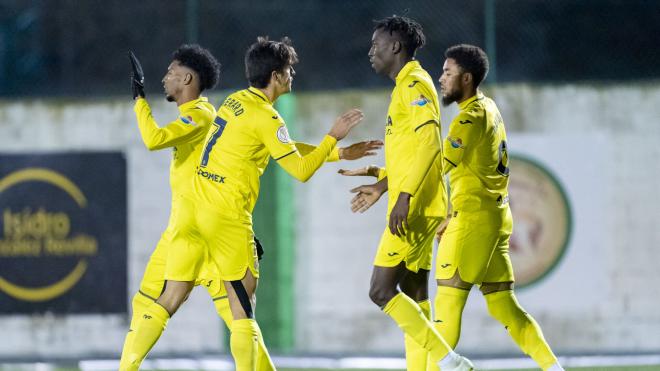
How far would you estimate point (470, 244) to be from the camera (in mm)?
7895

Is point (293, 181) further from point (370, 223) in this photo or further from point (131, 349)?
point (131, 349)

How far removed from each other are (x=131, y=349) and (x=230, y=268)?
794mm

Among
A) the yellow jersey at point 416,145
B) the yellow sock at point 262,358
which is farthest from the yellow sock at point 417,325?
the yellow sock at point 262,358

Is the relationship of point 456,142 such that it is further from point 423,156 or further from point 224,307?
point 224,307

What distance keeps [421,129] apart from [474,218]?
2.37ft

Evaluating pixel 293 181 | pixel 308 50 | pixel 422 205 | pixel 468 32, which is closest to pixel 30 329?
pixel 293 181

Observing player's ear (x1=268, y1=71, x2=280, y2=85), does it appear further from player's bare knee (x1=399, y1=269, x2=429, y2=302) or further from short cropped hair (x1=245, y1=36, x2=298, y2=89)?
player's bare knee (x1=399, y1=269, x2=429, y2=302)

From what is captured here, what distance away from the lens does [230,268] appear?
7.62m

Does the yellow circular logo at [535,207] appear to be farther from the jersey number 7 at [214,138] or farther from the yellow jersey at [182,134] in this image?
the jersey number 7 at [214,138]

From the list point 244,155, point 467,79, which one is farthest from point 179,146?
point 467,79

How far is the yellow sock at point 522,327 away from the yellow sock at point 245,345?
1.50m

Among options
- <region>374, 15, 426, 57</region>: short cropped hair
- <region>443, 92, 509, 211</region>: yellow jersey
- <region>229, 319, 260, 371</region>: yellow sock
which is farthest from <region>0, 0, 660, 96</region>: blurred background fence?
<region>229, 319, 260, 371</region>: yellow sock

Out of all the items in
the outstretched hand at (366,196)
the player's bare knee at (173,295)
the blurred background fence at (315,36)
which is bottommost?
the player's bare knee at (173,295)

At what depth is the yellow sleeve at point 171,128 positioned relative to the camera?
25.9 feet
